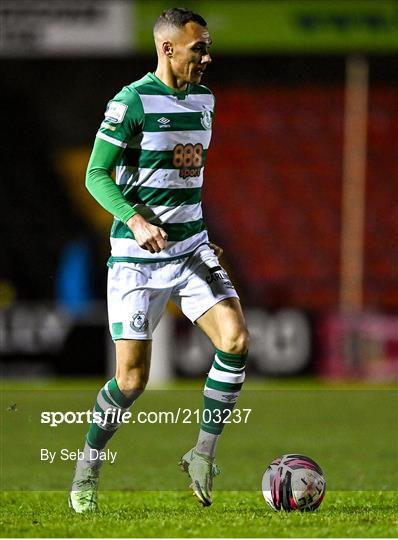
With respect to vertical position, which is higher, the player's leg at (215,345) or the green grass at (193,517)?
the player's leg at (215,345)

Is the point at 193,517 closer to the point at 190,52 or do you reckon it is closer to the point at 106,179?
the point at 106,179

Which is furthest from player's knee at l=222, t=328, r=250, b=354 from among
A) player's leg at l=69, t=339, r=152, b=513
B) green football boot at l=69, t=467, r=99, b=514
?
green football boot at l=69, t=467, r=99, b=514

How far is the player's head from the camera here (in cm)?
537

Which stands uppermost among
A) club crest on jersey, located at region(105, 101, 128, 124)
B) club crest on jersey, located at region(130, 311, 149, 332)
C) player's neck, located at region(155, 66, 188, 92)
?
player's neck, located at region(155, 66, 188, 92)

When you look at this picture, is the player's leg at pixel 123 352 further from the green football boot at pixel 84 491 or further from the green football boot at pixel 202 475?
the green football boot at pixel 202 475

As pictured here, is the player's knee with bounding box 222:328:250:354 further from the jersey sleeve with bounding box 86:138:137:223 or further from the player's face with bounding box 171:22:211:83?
the player's face with bounding box 171:22:211:83

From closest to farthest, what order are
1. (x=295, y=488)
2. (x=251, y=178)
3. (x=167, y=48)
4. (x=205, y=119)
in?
1. (x=295, y=488)
2. (x=167, y=48)
3. (x=205, y=119)
4. (x=251, y=178)

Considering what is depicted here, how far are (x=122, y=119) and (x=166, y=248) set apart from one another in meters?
0.60

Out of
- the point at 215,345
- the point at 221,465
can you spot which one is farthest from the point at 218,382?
the point at 221,465

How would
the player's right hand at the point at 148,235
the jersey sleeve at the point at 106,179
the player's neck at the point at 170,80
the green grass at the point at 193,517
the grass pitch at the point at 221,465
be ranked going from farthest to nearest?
1. the player's neck at the point at 170,80
2. the jersey sleeve at the point at 106,179
3. the player's right hand at the point at 148,235
4. the grass pitch at the point at 221,465
5. the green grass at the point at 193,517

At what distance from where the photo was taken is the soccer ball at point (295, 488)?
5.29 metres

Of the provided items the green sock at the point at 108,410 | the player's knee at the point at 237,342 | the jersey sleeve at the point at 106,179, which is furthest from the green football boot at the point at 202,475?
the jersey sleeve at the point at 106,179

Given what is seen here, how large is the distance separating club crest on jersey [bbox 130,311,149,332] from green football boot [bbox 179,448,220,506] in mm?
595

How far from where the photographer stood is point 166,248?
5473 millimetres
